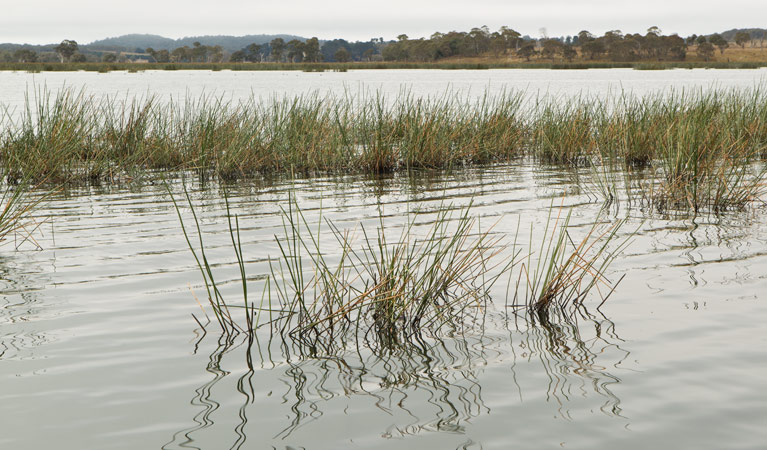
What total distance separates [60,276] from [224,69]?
8086cm

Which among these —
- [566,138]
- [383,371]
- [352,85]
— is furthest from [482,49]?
[383,371]

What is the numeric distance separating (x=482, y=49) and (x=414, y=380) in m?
114

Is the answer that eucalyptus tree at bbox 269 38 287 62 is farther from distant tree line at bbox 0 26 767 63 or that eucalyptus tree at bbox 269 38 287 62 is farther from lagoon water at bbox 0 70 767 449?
lagoon water at bbox 0 70 767 449

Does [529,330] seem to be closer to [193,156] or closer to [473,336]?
[473,336]

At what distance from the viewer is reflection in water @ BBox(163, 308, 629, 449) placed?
2877 mm

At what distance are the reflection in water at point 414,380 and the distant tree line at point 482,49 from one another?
101m

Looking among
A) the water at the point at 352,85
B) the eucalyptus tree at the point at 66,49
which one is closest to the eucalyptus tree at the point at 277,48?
the eucalyptus tree at the point at 66,49

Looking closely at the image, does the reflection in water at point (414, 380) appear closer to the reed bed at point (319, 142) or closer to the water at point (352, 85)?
the reed bed at point (319, 142)

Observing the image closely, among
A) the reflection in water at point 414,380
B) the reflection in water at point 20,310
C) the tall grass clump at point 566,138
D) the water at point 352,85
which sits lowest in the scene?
the reflection in water at point 414,380

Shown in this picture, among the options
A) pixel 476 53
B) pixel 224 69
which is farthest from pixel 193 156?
pixel 476 53

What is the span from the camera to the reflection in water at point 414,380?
2.88 metres

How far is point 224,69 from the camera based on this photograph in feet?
270

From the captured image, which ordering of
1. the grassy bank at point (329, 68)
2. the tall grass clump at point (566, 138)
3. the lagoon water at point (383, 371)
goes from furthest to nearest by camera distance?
1. the grassy bank at point (329, 68)
2. the tall grass clump at point (566, 138)
3. the lagoon water at point (383, 371)

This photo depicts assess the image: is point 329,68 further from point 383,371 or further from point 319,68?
point 383,371
